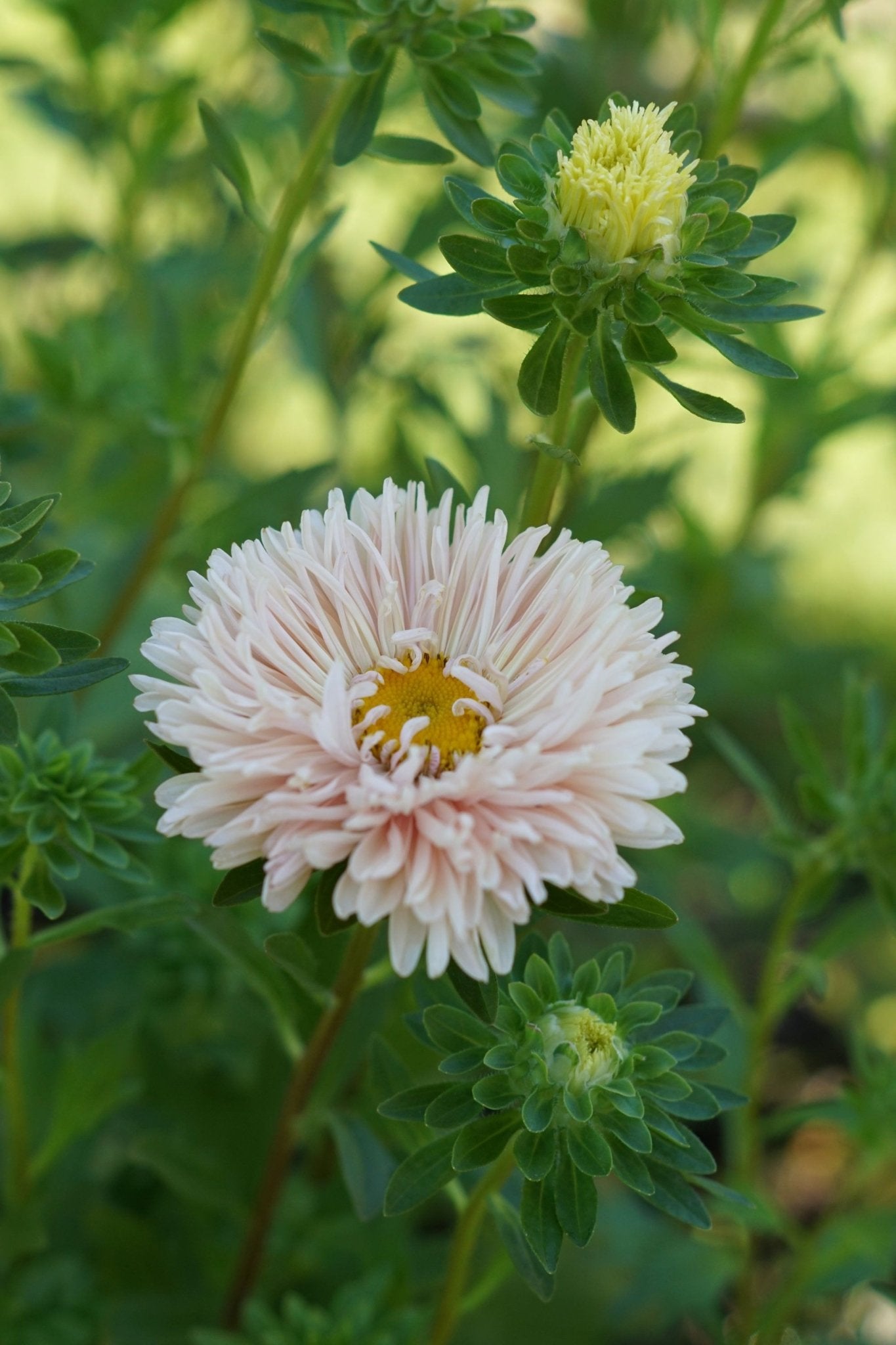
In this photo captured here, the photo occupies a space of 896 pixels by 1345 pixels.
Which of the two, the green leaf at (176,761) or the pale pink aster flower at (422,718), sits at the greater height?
the pale pink aster flower at (422,718)

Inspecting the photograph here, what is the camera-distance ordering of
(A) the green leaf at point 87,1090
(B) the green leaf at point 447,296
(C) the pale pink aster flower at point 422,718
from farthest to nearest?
1. (A) the green leaf at point 87,1090
2. (B) the green leaf at point 447,296
3. (C) the pale pink aster flower at point 422,718

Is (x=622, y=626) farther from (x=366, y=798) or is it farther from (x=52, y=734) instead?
(x=52, y=734)

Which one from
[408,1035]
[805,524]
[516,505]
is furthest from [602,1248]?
[805,524]

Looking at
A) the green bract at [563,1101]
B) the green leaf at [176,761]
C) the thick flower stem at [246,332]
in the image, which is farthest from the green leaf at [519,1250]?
the thick flower stem at [246,332]

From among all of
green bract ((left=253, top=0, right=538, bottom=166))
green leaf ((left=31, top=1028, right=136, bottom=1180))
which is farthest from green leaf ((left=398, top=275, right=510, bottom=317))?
green leaf ((left=31, top=1028, right=136, bottom=1180))

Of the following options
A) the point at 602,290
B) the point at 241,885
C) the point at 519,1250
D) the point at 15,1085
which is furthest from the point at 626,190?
the point at 15,1085

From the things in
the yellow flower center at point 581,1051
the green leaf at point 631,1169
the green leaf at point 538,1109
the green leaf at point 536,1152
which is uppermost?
the yellow flower center at point 581,1051

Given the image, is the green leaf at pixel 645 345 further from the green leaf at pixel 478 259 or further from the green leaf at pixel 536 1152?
the green leaf at pixel 536 1152
